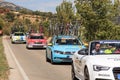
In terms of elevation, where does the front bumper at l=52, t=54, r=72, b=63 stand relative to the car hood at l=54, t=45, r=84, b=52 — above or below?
below

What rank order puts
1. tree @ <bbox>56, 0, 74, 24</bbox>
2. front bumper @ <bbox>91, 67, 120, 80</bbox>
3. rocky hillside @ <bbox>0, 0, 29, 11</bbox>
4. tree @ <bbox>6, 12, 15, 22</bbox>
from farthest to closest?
1. tree @ <bbox>6, 12, 15, 22</bbox>
2. rocky hillside @ <bbox>0, 0, 29, 11</bbox>
3. tree @ <bbox>56, 0, 74, 24</bbox>
4. front bumper @ <bbox>91, 67, 120, 80</bbox>

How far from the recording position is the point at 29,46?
123 ft

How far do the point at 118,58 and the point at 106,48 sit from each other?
141cm

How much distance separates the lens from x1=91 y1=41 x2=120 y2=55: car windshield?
11773mm

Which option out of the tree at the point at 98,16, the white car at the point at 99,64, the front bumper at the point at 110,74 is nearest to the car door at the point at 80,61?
the white car at the point at 99,64

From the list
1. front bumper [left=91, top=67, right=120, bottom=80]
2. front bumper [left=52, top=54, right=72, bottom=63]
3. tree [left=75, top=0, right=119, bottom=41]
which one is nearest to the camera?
front bumper [left=91, top=67, right=120, bottom=80]

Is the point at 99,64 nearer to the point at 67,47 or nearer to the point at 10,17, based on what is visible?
the point at 67,47

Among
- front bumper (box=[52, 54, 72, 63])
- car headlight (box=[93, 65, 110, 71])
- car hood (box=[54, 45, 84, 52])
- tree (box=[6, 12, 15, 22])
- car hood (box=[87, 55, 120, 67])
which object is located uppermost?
car hood (box=[87, 55, 120, 67])

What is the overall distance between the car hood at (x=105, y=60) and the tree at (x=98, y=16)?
16991 mm

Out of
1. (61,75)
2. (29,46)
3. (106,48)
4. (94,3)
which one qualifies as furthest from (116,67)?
(29,46)

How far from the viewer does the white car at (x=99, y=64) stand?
1012cm

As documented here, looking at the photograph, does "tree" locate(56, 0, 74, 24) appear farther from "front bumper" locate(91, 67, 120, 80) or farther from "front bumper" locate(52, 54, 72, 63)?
"front bumper" locate(91, 67, 120, 80)

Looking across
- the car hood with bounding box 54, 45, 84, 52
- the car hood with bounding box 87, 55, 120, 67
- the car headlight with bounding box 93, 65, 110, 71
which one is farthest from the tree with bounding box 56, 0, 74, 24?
the car headlight with bounding box 93, 65, 110, 71

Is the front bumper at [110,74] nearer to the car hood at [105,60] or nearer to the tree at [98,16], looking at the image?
the car hood at [105,60]
